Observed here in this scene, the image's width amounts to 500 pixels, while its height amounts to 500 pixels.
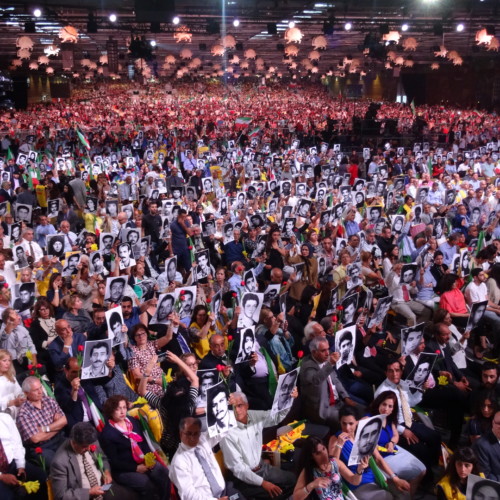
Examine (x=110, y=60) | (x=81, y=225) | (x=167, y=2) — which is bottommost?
(x=81, y=225)

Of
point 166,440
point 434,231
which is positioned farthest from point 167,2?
point 166,440

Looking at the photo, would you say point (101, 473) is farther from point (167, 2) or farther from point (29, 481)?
point (167, 2)

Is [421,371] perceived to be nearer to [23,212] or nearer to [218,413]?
[218,413]

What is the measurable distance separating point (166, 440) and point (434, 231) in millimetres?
7043

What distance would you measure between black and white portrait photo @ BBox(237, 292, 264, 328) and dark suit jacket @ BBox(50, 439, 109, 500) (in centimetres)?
265

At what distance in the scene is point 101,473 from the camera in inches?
185

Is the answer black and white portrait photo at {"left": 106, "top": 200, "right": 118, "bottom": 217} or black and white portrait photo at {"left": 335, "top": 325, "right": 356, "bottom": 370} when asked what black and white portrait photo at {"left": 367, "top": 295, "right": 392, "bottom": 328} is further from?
black and white portrait photo at {"left": 106, "top": 200, "right": 118, "bottom": 217}

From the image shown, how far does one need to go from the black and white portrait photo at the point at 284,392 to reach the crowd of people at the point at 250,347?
24 mm

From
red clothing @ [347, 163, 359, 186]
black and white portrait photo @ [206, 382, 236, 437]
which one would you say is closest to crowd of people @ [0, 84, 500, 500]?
black and white portrait photo @ [206, 382, 236, 437]

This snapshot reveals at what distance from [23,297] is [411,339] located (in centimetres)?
436

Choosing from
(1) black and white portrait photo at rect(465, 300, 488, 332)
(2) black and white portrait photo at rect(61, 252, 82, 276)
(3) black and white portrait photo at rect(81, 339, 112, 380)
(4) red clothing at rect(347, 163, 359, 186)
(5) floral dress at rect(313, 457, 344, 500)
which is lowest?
(4) red clothing at rect(347, 163, 359, 186)

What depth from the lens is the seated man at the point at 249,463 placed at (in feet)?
16.1

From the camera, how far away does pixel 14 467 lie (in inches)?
191

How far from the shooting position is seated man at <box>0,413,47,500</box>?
4641 millimetres
